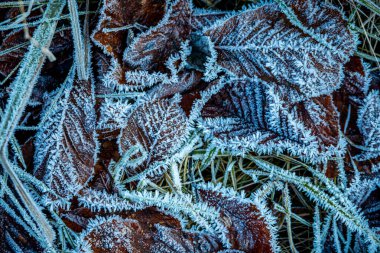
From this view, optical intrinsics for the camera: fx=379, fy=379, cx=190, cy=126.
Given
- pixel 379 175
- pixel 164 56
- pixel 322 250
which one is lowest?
pixel 322 250

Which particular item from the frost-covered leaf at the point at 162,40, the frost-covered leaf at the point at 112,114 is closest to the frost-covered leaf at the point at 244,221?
the frost-covered leaf at the point at 112,114

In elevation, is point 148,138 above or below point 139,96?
below

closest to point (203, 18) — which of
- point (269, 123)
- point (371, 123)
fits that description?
point (269, 123)

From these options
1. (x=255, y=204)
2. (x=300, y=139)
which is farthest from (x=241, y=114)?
(x=255, y=204)

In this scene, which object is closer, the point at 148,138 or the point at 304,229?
the point at 148,138

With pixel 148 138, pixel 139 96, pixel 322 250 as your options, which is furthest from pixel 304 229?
pixel 139 96

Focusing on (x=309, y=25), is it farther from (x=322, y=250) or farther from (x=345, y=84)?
(x=322, y=250)

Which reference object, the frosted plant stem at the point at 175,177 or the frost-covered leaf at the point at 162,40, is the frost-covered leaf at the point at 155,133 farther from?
the frost-covered leaf at the point at 162,40
